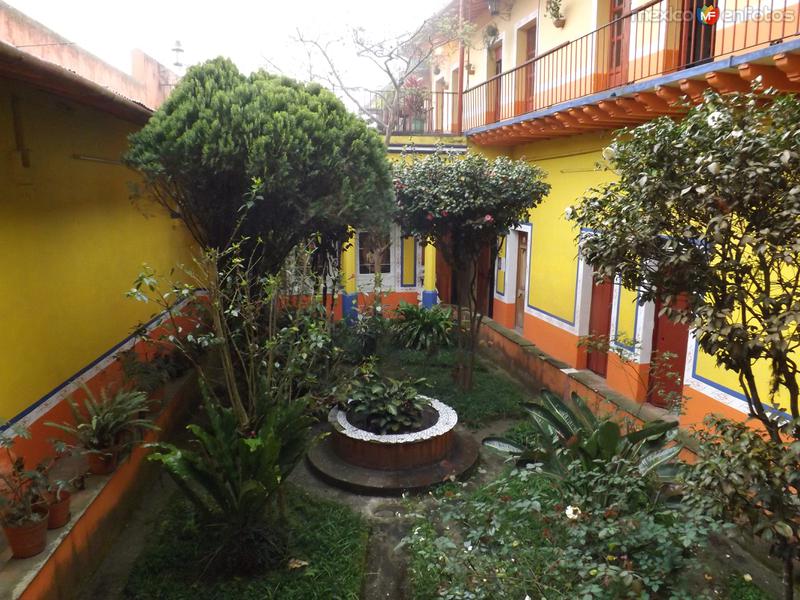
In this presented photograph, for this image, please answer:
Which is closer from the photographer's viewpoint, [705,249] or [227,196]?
[705,249]

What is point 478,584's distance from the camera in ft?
10.1

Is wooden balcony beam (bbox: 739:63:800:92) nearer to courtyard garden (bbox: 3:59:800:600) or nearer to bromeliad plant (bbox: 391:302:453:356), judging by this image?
courtyard garden (bbox: 3:59:800:600)

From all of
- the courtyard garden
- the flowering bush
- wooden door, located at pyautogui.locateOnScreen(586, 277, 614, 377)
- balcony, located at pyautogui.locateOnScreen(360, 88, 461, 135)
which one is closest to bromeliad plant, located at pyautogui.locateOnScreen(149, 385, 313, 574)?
the courtyard garden

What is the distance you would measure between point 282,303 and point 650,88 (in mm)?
4769

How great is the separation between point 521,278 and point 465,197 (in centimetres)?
426

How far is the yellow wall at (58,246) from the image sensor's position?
13.7 ft

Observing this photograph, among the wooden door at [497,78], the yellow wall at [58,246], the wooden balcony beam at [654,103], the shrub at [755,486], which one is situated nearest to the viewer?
the shrub at [755,486]

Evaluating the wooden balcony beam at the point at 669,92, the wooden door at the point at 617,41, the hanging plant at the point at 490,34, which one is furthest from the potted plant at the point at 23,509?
the hanging plant at the point at 490,34

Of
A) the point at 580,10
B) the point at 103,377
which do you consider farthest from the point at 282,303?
the point at 580,10

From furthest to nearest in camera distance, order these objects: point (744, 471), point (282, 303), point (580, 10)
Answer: point (580, 10), point (282, 303), point (744, 471)

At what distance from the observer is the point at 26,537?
3.46 meters

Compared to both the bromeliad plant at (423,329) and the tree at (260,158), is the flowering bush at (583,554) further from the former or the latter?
the bromeliad plant at (423,329)

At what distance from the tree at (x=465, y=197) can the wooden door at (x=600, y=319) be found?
176cm

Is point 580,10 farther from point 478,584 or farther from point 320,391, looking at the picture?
point 478,584
